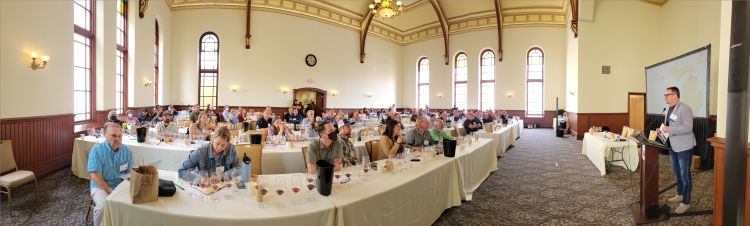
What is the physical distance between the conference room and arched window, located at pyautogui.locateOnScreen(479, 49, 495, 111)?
77 mm

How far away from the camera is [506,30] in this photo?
1742 centimetres

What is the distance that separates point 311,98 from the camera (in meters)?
16.7

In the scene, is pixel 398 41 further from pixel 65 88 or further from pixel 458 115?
pixel 65 88

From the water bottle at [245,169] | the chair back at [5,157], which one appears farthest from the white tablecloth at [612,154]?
the chair back at [5,157]

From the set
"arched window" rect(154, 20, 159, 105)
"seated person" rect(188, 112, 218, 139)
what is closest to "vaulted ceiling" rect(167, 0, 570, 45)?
"arched window" rect(154, 20, 159, 105)

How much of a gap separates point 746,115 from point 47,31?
32.2ft

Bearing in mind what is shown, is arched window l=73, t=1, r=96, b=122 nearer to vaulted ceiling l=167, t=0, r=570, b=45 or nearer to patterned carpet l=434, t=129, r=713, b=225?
vaulted ceiling l=167, t=0, r=570, b=45

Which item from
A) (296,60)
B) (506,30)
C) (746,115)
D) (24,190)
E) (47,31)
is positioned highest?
(506,30)

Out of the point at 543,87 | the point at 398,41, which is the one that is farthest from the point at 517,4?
the point at 398,41

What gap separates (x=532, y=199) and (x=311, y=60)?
1349cm

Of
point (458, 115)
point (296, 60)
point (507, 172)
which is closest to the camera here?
point (507, 172)

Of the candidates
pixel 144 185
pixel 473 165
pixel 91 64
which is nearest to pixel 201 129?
pixel 144 185

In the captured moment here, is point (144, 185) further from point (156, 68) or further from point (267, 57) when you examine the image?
point (267, 57)

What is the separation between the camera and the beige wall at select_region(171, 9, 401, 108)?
1448 cm
